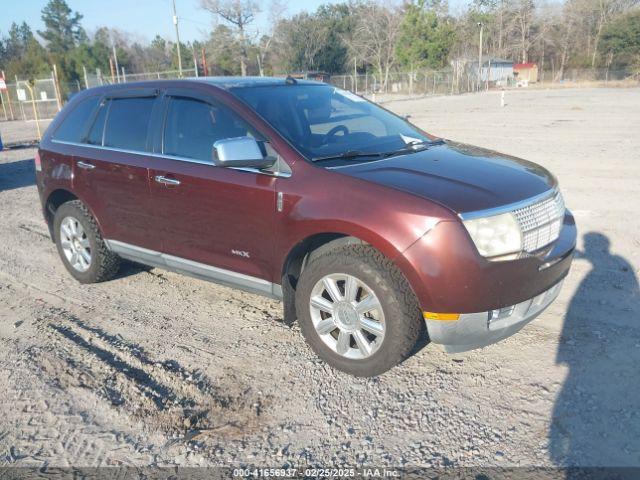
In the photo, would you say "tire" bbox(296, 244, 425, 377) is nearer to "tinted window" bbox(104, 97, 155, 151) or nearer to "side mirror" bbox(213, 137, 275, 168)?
"side mirror" bbox(213, 137, 275, 168)

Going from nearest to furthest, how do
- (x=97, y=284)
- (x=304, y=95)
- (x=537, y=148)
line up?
(x=304, y=95), (x=97, y=284), (x=537, y=148)

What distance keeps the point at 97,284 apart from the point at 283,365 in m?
2.62

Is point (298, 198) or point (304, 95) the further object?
point (304, 95)

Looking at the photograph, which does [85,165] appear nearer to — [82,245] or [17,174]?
[82,245]

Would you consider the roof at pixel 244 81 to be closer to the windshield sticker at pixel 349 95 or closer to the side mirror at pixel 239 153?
the windshield sticker at pixel 349 95

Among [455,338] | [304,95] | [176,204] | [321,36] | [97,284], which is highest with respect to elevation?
[321,36]

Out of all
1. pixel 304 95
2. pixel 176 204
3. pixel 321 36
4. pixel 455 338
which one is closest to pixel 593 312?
pixel 455 338

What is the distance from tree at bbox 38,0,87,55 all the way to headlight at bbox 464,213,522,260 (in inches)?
3516

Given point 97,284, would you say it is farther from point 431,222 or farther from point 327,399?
point 431,222

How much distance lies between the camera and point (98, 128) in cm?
502

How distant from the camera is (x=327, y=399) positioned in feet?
10.9

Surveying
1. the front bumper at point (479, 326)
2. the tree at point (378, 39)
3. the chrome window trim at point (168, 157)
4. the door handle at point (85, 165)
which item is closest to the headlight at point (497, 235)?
the front bumper at point (479, 326)

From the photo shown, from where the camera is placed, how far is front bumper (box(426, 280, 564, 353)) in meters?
3.12

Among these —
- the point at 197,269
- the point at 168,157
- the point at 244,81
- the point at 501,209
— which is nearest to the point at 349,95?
the point at 244,81
